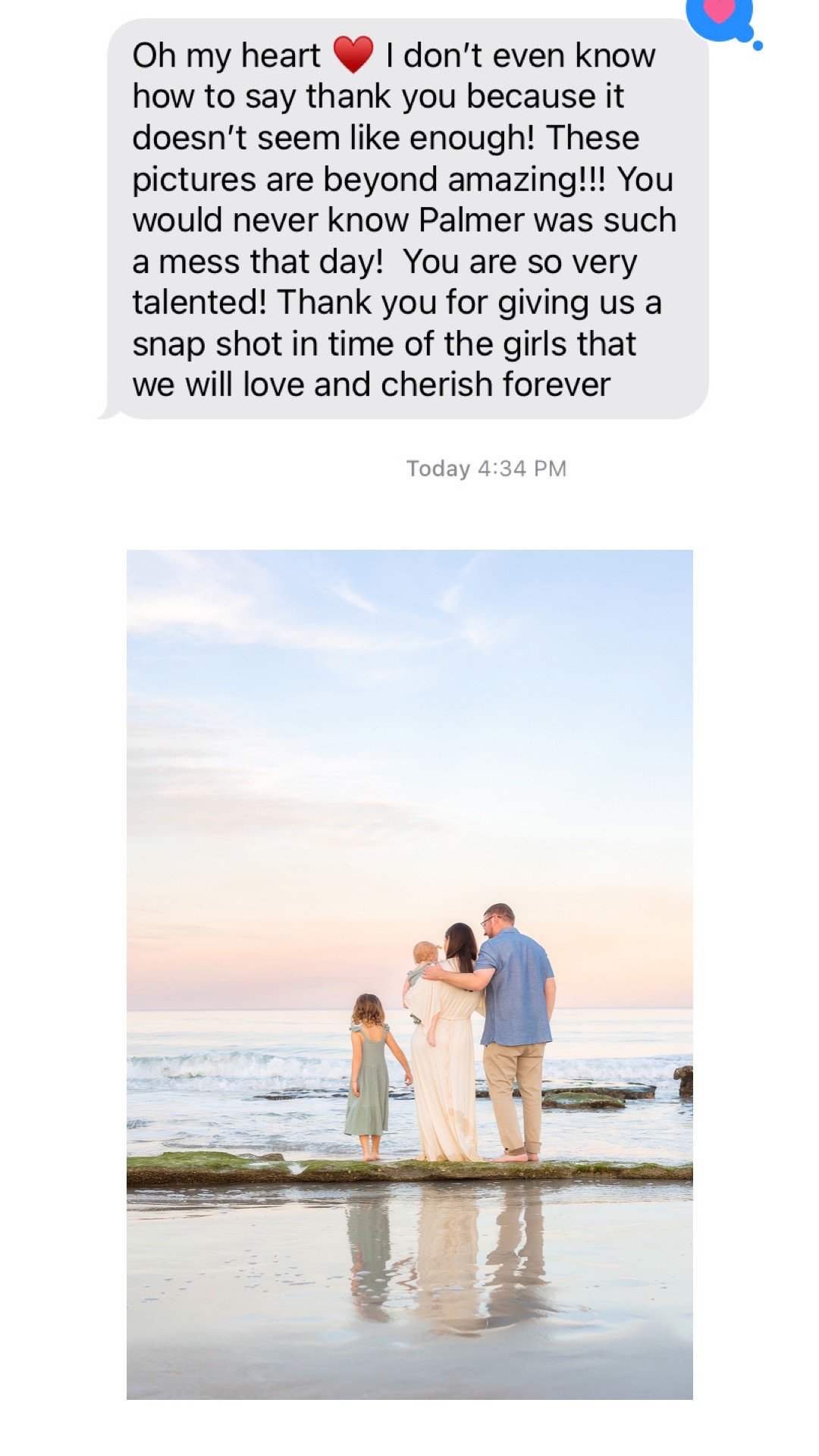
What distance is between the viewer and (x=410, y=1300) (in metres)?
5.50

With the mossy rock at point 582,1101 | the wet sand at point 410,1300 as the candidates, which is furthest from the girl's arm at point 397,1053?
the mossy rock at point 582,1101

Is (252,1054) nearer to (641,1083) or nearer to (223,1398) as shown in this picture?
(641,1083)

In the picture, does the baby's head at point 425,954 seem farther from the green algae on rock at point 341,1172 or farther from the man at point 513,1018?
the green algae on rock at point 341,1172

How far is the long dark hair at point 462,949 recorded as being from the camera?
9.12 metres

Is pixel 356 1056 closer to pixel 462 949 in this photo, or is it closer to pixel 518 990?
pixel 462 949

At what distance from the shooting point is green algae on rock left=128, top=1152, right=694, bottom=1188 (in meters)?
7.98

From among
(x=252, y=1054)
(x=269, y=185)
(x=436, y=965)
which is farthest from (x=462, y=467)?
(x=252, y=1054)

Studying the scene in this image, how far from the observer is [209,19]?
6227 mm

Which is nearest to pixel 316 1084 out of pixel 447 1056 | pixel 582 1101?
pixel 582 1101

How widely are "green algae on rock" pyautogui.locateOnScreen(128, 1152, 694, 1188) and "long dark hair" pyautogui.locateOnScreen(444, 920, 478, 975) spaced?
1426mm

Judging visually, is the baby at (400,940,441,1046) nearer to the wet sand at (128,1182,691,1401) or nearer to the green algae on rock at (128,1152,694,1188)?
the green algae on rock at (128,1152,694,1188)

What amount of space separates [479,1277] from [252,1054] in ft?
59.9

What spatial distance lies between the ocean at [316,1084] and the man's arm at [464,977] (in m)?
2.12

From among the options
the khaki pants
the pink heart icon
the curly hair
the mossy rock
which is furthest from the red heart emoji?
the mossy rock
